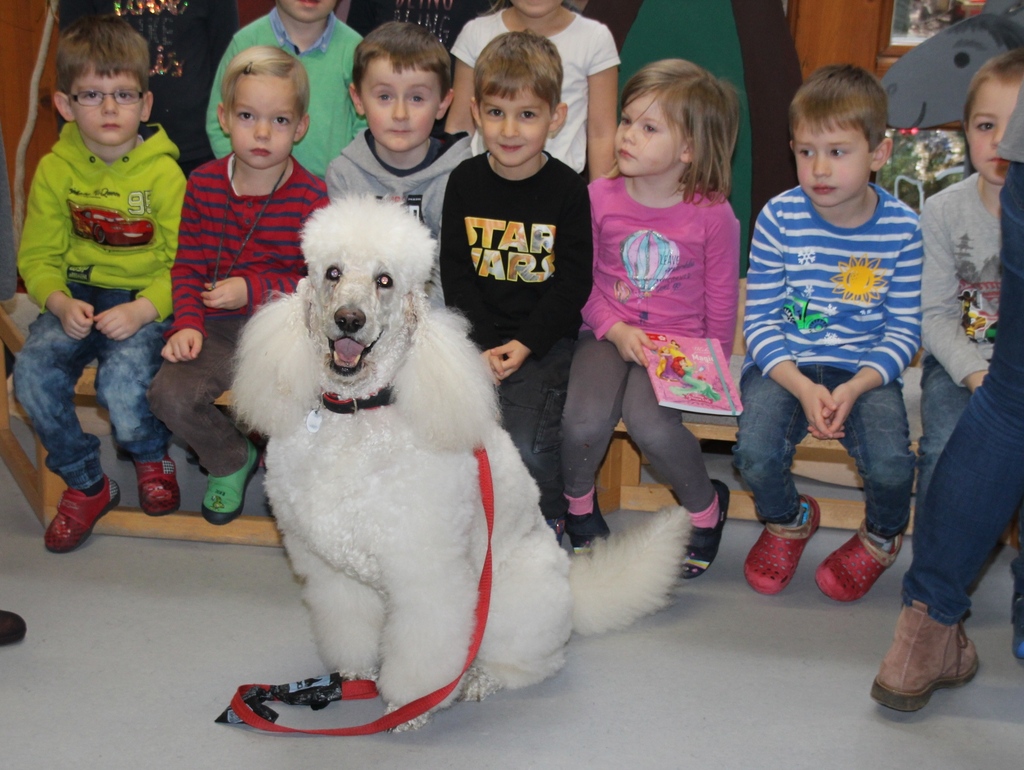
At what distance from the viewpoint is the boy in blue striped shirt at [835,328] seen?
2363 mm

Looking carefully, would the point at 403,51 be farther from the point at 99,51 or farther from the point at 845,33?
the point at 845,33

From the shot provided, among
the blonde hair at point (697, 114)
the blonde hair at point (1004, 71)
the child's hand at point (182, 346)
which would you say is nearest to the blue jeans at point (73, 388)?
the child's hand at point (182, 346)

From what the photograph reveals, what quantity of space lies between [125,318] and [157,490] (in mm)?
468

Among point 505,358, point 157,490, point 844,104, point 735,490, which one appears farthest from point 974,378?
point 157,490

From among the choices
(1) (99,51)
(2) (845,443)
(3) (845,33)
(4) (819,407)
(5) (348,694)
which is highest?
(3) (845,33)

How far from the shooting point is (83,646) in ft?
7.17

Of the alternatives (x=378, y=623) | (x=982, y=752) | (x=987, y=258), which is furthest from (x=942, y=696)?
(x=378, y=623)

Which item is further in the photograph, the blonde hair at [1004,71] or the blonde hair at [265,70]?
the blonde hair at [265,70]

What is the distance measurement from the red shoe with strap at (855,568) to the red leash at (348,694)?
99 cm

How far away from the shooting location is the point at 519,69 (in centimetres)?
246

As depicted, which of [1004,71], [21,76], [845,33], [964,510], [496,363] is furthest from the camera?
[21,76]

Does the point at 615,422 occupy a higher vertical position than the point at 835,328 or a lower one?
lower

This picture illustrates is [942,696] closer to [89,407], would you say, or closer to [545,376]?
[545,376]

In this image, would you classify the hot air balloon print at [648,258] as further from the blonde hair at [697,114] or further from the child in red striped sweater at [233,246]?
the child in red striped sweater at [233,246]
